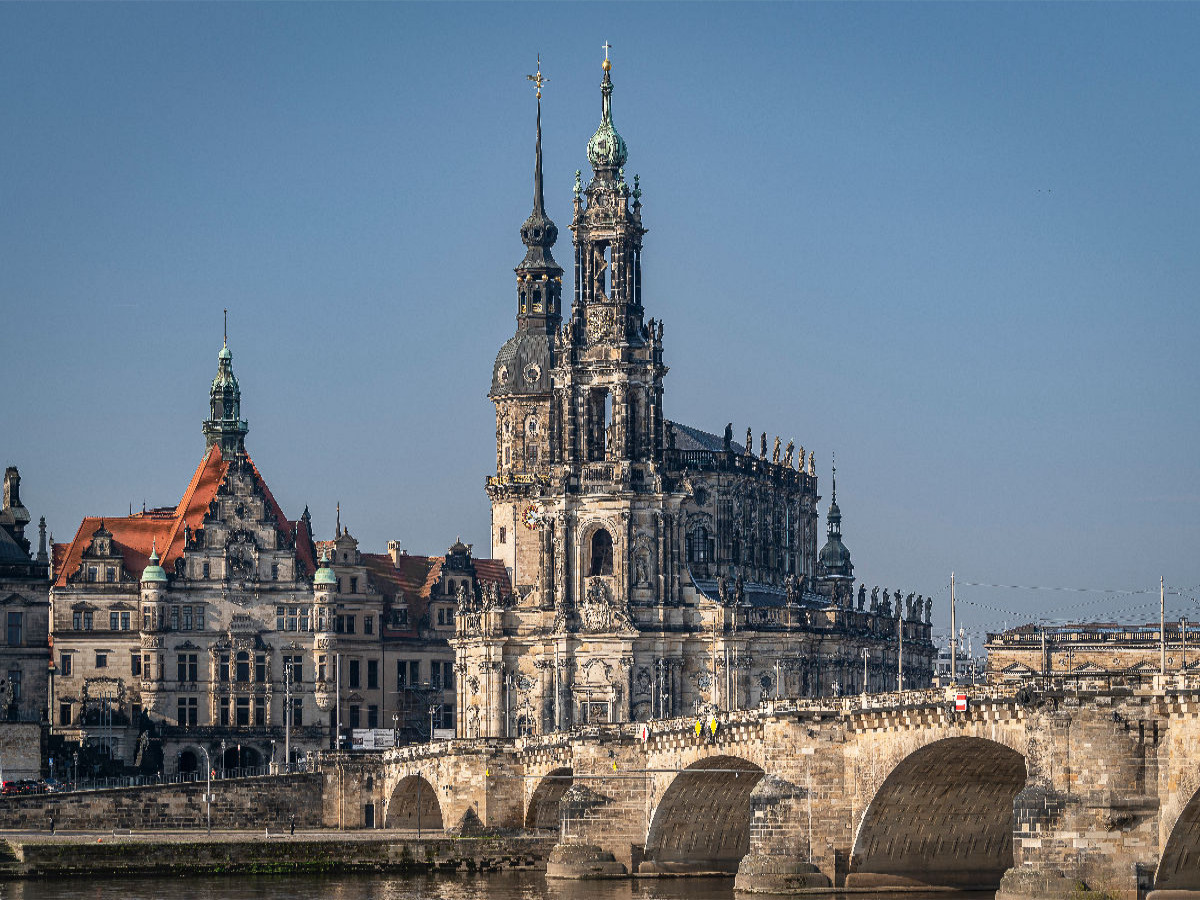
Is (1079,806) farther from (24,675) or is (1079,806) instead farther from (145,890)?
(24,675)

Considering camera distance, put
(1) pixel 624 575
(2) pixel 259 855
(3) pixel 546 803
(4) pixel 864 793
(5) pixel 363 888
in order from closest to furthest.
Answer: (4) pixel 864 793
(5) pixel 363 888
(2) pixel 259 855
(3) pixel 546 803
(1) pixel 624 575

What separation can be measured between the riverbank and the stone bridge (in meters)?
5.60

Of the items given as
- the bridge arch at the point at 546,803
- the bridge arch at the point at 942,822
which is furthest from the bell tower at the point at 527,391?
the bridge arch at the point at 942,822

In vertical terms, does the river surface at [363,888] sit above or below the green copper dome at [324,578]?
below

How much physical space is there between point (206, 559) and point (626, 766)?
61.1 meters

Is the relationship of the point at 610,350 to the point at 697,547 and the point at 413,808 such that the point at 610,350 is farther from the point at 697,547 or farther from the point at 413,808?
the point at 413,808

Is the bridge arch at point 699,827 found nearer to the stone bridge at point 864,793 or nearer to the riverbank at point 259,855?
the stone bridge at point 864,793

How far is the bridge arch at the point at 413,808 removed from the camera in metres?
152

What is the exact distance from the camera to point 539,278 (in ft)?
634

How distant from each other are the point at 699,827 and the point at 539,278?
259 ft

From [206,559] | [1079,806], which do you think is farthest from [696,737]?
[206,559]

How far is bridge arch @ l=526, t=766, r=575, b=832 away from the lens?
5404 inches

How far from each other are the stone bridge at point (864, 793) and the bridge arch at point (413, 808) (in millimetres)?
121

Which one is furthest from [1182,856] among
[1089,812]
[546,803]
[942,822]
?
[546,803]
